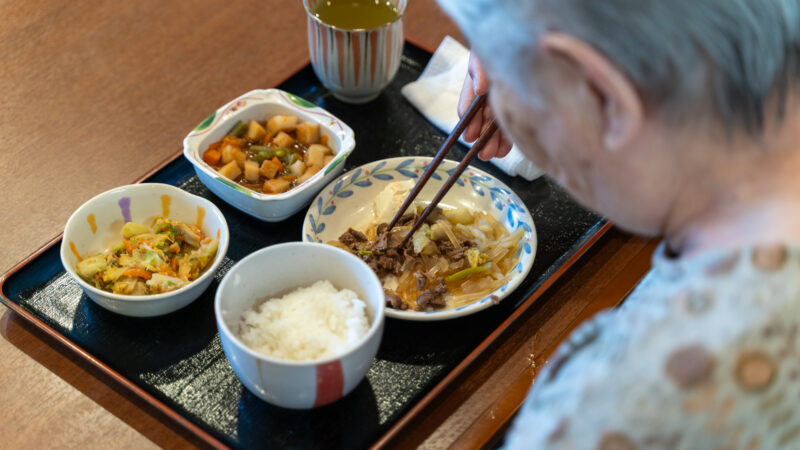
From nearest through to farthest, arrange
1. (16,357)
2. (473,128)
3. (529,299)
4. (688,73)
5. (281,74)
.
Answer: (688,73), (16,357), (529,299), (473,128), (281,74)

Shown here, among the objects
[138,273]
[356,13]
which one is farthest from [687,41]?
[356,13]

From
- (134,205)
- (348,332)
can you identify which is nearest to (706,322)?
(348,332)

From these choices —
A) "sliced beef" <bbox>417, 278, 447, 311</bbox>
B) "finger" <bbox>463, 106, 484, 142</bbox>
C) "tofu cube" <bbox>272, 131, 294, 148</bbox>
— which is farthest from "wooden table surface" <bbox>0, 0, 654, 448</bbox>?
"finger" <bbox>463, 106, 484, 142</bbox>

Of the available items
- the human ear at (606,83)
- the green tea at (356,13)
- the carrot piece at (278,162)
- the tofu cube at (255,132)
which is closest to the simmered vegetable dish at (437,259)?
the carrot piece at (278,162)

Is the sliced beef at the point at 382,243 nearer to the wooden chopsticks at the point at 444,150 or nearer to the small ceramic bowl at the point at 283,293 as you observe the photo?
the wooden chopsticks at the point at 444,150

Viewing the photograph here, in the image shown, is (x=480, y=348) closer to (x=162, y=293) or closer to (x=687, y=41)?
(x=162, y=293)

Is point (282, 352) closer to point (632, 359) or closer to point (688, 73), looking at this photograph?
point (632, 359)
